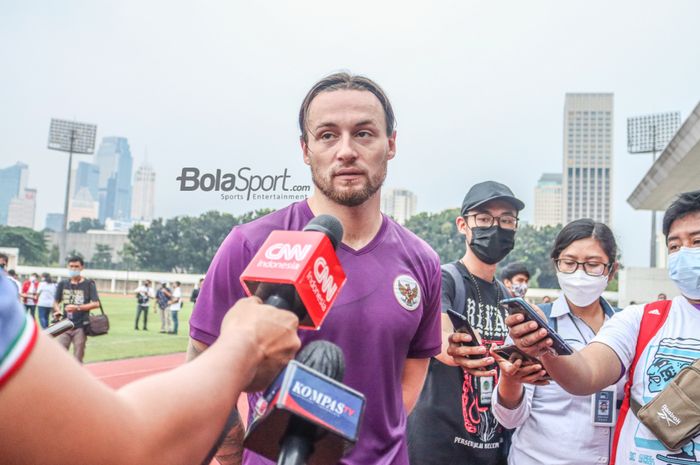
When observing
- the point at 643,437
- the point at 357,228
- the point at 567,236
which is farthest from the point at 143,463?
the point at 567,236

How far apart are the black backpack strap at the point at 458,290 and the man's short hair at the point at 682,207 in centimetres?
104

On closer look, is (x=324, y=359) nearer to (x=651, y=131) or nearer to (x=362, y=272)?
(x=362, y=272)

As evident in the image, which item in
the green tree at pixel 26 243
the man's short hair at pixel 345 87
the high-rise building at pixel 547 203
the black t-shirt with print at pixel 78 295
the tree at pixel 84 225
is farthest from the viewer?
the high-rise building at pixel 547 203

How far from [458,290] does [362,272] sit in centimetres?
133

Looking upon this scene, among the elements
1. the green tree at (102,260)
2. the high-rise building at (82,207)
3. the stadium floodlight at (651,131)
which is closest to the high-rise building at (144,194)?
the high-rise building at (82,207)

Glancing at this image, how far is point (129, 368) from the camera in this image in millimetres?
12961

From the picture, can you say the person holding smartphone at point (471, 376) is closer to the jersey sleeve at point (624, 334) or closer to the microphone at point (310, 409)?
the jersey sleeve at point (624, 334)

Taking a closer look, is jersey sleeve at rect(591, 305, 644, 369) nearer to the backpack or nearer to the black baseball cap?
the backpack

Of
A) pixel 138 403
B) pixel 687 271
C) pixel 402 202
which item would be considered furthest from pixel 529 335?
pixel 402 202

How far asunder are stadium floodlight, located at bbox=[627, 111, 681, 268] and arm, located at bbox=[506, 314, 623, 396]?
42.4 metres

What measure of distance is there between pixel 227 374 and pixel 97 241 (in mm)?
95868

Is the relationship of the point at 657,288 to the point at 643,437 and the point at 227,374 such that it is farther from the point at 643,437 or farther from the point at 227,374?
the point at 227,374

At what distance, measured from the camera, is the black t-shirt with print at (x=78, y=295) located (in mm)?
8914

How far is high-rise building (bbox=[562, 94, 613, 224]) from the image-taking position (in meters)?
125
